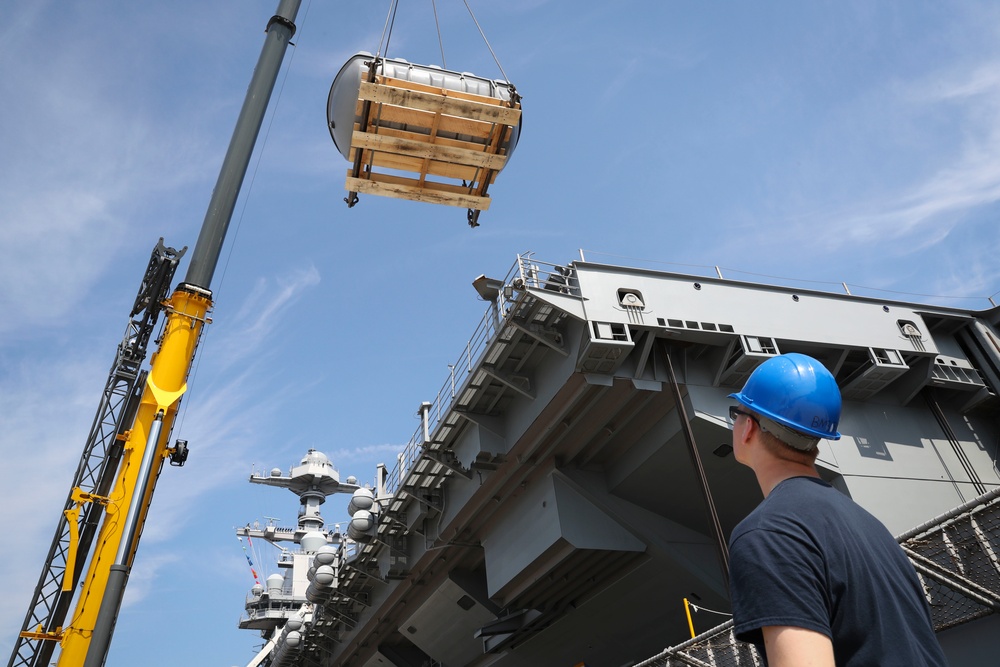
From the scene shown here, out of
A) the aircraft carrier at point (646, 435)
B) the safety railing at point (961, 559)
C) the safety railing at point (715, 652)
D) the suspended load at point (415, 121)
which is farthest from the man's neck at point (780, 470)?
the suspended load at point (415, 121)

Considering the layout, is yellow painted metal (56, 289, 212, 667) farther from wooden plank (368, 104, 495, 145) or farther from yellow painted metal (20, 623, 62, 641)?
wooden plank (368, 104, 495, 145)

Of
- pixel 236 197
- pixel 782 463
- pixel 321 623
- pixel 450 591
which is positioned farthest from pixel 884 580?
pixel 321 623

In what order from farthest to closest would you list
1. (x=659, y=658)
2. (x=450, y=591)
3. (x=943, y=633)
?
(x=450, y=591) < (x=659, y=658) < (x=943, y=633)

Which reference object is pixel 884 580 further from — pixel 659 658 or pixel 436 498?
pixel 436 498

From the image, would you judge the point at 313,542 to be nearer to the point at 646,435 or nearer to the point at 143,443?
the point at 646,435

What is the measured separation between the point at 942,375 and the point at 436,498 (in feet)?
36.5

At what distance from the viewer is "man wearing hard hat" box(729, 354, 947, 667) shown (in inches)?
63.5

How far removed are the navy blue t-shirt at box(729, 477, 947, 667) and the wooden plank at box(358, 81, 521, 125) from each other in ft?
34.9

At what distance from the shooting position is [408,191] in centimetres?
1293

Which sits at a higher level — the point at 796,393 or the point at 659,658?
the point at 659,658

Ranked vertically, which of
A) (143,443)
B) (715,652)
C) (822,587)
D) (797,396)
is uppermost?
(143,443)

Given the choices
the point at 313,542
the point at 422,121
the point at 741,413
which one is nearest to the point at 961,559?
the point at 741,413

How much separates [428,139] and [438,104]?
0.68 m

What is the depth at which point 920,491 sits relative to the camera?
45.1 feet
